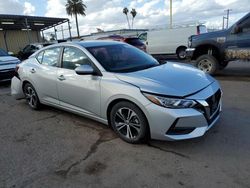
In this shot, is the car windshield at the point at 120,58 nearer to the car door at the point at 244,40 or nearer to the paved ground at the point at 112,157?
the paved ground at the point at 112,157

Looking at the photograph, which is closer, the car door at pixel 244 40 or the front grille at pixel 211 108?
the front grille at pixel 211 108

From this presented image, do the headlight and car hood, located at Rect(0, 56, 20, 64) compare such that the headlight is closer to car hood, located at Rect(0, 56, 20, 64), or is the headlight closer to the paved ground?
the paved ground

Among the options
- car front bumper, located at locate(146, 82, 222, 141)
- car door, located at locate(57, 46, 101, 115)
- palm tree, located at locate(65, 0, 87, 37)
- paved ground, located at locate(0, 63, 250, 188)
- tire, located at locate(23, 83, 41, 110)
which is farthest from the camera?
palm tree, located at locate(65, 0, 87, 37)

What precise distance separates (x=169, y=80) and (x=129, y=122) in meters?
0.86

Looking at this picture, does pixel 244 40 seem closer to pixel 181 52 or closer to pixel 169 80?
pixel 169 80

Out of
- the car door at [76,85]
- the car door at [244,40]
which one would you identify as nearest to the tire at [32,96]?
the car door at [76,85]

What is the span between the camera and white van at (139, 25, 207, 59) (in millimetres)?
14805

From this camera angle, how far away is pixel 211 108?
3.46m

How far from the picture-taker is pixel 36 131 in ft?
14.5

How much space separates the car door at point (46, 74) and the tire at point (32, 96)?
0.78ft

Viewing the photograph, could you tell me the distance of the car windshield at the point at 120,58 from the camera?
404 cm

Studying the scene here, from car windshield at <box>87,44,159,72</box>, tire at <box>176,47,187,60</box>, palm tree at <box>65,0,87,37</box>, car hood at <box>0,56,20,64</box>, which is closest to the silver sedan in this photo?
car windshield at <box>87,44,159,72</box>

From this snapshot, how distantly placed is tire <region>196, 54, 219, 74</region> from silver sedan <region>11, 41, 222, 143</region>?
425 centimetres

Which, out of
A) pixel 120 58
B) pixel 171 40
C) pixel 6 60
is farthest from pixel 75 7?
pixel 120 58
